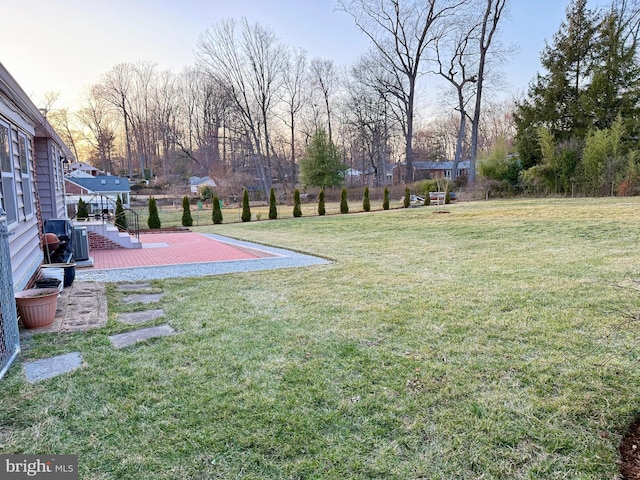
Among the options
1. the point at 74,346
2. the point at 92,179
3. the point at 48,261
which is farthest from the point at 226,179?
the point at 74,346

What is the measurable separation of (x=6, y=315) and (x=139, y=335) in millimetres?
928

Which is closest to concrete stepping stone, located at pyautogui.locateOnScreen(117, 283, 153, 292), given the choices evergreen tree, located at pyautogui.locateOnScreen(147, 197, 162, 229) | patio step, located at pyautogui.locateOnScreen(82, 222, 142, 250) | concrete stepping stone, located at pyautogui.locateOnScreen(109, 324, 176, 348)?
concrete stepping stone, located at pyautogui.locateOnScreen(109, 324, 176, 348)

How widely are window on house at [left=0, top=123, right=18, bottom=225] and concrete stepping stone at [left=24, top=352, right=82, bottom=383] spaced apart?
6.04 ft

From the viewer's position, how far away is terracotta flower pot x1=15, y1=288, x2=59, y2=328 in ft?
10.6

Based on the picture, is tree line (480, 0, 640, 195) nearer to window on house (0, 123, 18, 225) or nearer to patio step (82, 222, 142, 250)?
patio step (82, 222, 142, 250)

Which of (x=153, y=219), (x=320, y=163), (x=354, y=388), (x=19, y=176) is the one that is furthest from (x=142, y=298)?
(x=320, y=163)

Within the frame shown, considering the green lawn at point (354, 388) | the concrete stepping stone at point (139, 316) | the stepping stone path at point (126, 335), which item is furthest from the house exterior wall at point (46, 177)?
the concrete stepping stone at point (139, 316)

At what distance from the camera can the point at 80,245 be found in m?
6.70

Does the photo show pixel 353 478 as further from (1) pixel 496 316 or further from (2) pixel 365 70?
(2) pixel 365 70

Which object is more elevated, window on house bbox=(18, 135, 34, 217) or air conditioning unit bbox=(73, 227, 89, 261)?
window on house bbox=(18, 135, 34, 217)

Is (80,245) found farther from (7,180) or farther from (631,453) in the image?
(631,453)

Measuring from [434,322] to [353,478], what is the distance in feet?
6.77

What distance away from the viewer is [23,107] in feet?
14.2

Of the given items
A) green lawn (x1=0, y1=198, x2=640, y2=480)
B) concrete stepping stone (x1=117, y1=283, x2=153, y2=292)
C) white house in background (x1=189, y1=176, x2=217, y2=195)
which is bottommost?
green lawn (x1=0, y1=198, x2=640, y2=480)
